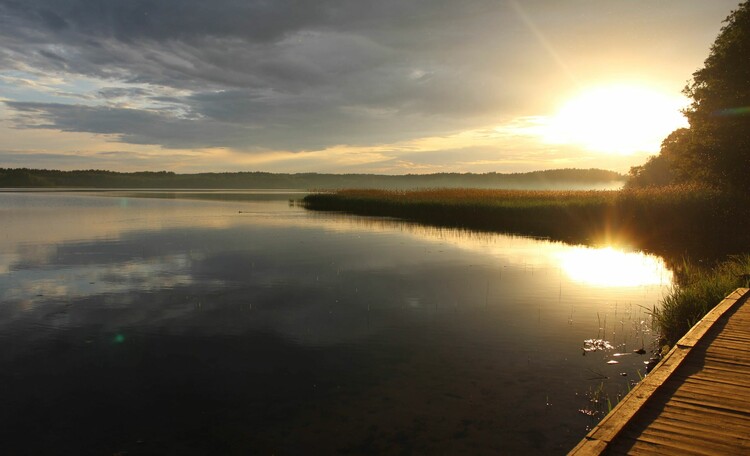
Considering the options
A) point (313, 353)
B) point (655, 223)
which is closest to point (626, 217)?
point (655, 223)

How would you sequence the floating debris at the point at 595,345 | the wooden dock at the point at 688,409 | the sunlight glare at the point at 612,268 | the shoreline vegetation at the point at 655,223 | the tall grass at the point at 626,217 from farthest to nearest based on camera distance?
the tall grass at the point at 626,217 < the sunlight glare at the point at 612,268 < the shoreline vegetation at the point at 655,223 < the floating debris at the point at 595,345 < the wooden dock at the point at 688,409

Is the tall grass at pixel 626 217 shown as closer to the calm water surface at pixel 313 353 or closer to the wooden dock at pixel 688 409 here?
the calm water surface at pixel 313 353

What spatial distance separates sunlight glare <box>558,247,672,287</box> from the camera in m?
16.0

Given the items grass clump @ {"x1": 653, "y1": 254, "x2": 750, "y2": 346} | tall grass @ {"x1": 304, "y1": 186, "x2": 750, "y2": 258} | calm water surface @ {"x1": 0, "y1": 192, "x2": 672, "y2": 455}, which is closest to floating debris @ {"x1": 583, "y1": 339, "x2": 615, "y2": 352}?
calm water surface @ {"x1": 0, "y1": 192, "x2": 672, "y2": 455}

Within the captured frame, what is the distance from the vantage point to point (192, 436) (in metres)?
6.33

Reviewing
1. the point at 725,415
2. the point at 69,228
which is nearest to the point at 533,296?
the point at 725,415

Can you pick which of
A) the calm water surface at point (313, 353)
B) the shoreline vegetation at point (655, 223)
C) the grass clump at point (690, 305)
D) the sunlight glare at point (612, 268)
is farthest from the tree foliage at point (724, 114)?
the grass clump at point (690, 305)

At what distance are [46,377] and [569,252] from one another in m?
20.5

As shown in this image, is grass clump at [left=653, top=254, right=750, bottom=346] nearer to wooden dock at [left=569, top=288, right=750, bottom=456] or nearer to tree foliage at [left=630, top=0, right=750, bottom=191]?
wooden dock at [left=569, top=288, right=750, bottom=456]

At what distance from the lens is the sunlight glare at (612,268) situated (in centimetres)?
1595

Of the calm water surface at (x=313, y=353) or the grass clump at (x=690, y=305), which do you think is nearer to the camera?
the calm water surface at (x=313, y=353)

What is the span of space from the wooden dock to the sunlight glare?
8.99m

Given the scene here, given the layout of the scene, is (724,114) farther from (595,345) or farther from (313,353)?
(313,353)

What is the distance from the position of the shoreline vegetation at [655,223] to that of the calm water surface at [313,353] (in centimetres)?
140
